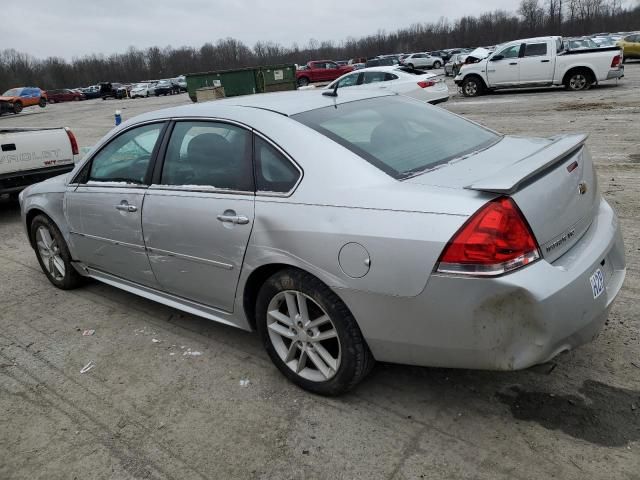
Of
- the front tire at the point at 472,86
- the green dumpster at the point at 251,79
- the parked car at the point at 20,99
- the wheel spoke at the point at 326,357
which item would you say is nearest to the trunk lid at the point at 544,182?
the wheel spoke at the point at 326,357

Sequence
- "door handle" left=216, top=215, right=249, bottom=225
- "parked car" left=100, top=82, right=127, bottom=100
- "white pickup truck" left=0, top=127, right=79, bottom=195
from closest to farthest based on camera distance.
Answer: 1. "door handle" left=216, top=215, right=249, bottom=225
2. "white pickup truck" left=0, top=127, right=79, bottom=195
3. "parked car" left=100, top=82, right=127, bottom=100

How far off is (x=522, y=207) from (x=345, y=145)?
95 centimetres

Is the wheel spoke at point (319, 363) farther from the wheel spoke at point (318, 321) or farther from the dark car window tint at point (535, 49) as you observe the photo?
the dark car window tint at point (535, 49)

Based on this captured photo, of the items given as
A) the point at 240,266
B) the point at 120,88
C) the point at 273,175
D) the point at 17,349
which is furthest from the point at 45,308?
the point at 120,88

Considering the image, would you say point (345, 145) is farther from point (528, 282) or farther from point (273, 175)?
point (528, 282)

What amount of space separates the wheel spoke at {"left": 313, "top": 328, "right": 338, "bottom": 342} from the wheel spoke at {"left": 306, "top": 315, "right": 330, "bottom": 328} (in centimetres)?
5

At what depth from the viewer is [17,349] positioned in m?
3.88

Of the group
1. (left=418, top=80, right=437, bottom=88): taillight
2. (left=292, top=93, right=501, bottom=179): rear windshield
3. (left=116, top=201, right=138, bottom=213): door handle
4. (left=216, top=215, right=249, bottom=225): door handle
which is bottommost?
(left=418, top=80, right=437, bottom=88): taillight

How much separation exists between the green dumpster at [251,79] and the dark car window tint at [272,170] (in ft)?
70.1

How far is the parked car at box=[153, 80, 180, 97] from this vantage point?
51875 mm

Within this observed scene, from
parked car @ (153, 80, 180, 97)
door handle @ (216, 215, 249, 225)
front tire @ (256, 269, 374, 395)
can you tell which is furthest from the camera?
parked car @ (153, 80, 180, 97)

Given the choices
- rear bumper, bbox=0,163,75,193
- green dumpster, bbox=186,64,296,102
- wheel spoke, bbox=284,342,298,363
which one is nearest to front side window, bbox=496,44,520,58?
green dumpster, bbox=186,64,296,102

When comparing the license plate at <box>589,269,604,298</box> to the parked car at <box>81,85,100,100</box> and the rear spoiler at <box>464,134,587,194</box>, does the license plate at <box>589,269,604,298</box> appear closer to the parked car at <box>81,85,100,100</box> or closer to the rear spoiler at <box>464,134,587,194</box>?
the rear spoiler at <box>464,134,587,194</box>

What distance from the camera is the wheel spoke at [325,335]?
276cm
